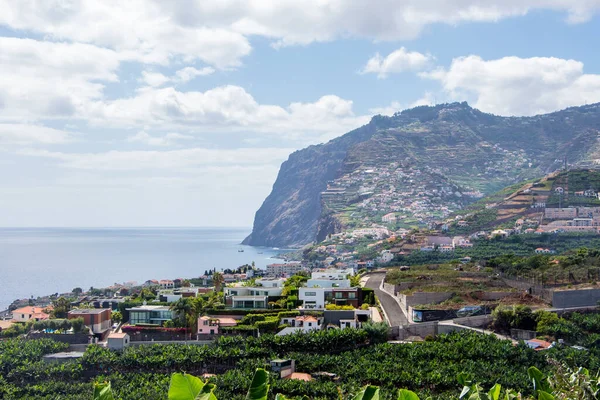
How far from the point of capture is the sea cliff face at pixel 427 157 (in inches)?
4978

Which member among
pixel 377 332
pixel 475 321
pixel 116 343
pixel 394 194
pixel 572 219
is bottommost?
pixel 116 343

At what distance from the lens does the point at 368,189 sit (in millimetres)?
119125

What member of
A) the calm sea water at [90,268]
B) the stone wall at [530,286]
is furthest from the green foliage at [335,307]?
the calm sea water at [90,268]

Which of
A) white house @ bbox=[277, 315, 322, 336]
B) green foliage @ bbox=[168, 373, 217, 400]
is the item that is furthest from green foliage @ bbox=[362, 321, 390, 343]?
green foliage @ bbox=[168, 373, 217, 400]

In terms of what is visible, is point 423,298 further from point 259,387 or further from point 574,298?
point 259,387

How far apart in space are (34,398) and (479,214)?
64.7 meters

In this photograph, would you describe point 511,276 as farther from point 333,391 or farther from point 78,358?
point 78,358

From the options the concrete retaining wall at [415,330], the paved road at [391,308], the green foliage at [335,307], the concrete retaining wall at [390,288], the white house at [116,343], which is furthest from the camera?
the concrete retaining wall at [390,288]

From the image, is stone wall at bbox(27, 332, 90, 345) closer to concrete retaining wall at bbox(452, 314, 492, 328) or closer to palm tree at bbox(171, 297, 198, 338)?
palm tree at bbox(171, 297, 198, 338)

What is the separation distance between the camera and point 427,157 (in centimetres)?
13762

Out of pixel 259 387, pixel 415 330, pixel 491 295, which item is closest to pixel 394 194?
pixel 491 295

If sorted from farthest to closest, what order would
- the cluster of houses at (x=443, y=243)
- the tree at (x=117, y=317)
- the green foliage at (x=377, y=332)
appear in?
the cluster of houses at (x=443, y=243) → the tree at (x=117, y=317) → the green foliage at (x=377, y=332)

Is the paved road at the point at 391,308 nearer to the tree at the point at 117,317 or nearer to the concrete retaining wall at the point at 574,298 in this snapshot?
the concrete retaining wall at the point at 574,298

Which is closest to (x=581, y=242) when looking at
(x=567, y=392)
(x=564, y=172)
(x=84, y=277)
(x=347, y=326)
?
(x=564, y=172)
